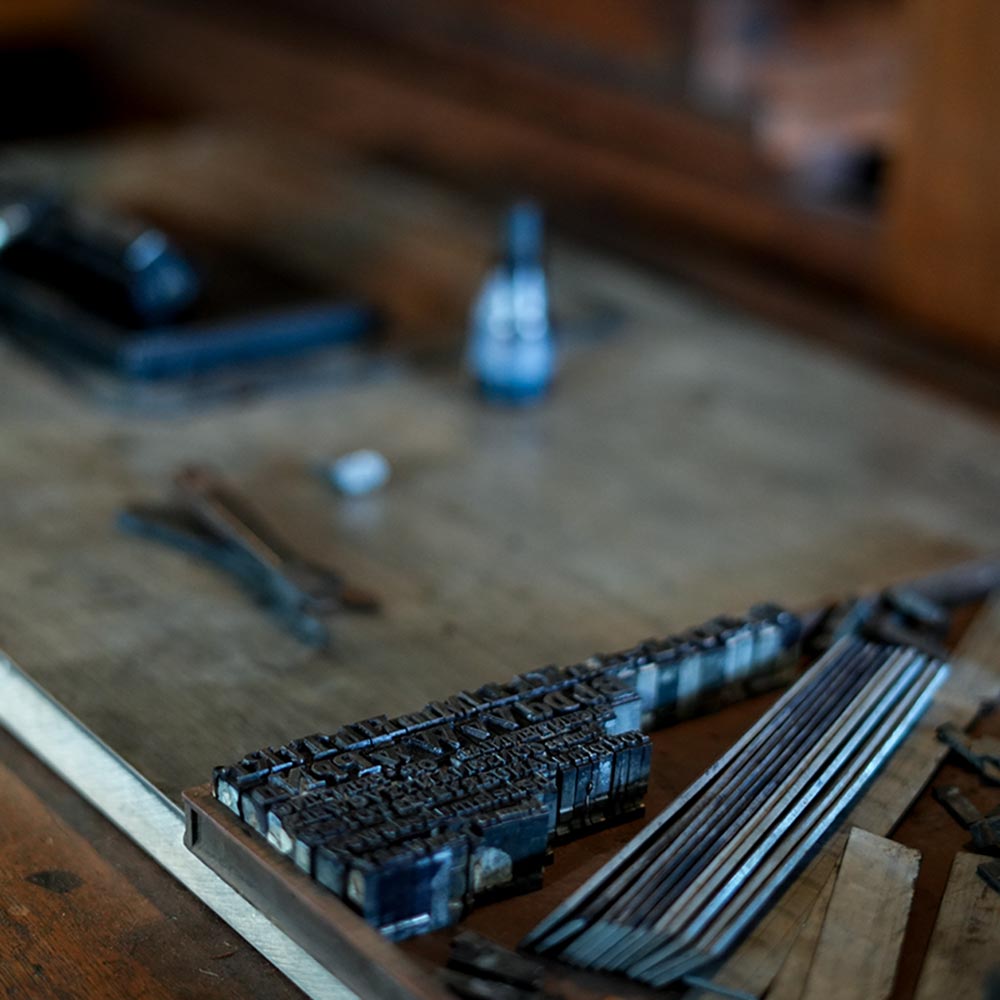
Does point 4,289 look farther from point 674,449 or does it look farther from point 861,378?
point 861,378

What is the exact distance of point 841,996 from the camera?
112 cm

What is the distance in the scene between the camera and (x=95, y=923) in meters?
1.29

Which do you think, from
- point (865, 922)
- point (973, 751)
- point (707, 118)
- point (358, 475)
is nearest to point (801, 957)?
point (865, 922)

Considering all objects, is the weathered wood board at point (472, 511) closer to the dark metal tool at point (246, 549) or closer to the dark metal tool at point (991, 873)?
the dark metal tool at point (246, 549)

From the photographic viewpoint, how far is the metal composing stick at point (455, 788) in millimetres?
1145

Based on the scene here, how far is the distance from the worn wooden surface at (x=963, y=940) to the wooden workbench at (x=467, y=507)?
0.85 ft

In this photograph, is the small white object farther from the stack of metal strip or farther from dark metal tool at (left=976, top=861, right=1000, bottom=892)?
dark metal tool at (left=976, top=861, right=1000, bottom=892)

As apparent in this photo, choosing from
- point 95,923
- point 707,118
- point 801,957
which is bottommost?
point 95,923

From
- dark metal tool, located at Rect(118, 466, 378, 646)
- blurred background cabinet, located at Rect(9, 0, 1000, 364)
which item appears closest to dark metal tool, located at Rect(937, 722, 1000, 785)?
dark metal tool, located at Rect(118, 466, 378, 646)

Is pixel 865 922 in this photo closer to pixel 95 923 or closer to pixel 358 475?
pixel 95 923

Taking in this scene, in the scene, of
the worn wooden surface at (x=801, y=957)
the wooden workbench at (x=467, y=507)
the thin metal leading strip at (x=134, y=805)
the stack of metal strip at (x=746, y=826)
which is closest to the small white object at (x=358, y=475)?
the wooden workbench at (x=467, y=507)

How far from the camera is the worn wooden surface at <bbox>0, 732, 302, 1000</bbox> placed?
1226 millimetres

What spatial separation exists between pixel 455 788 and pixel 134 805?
0.32m

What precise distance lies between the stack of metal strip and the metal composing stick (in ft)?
0.20
